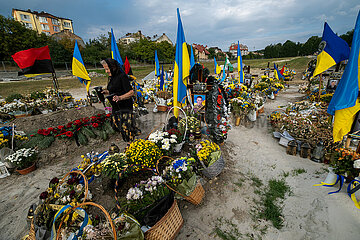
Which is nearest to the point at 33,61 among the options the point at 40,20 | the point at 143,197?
the point at 143,197

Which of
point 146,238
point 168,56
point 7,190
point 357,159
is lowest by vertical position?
point 7,190

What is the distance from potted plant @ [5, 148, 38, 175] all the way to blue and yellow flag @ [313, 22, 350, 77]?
868 centimetres

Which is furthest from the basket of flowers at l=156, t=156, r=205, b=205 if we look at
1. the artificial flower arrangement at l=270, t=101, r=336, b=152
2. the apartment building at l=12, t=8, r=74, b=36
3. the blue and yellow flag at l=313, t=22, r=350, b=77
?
the apartment building at l=12, t=8, r=74, b=36

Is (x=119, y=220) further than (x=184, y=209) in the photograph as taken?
No

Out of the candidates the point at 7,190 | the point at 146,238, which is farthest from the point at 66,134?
Answer: the point at 146,238

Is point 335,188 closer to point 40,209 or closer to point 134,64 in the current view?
point 40,209

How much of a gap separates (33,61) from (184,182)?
7678 mm

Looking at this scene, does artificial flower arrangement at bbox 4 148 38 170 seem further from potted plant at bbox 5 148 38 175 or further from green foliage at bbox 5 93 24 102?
green foliage at bbox 5 93 24 102

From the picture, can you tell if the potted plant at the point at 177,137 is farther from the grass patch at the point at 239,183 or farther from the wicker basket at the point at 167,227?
the wicker basket at the point at 167,227

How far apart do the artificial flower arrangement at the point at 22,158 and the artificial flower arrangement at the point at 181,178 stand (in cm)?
360

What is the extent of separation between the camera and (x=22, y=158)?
12.9 feet

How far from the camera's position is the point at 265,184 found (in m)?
3.56

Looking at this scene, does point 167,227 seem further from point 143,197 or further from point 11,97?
point 11,97

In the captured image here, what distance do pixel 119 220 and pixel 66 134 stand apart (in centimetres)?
373
